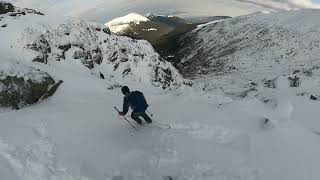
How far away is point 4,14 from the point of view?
29.2 metres

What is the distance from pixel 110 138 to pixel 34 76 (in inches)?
248

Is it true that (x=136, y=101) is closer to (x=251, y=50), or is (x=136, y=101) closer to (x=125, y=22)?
(x=251, y=50)

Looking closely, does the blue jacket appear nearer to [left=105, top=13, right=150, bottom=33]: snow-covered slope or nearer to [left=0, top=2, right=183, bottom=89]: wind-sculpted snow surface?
[left=0, top=2, right=183, bottom=89]: wind-sculpted snow surface

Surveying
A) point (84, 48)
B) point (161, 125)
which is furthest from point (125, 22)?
point (161, 125)

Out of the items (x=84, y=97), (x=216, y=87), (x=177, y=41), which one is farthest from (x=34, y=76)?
(x=177, y=41)

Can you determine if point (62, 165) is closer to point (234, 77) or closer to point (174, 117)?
point (174, 117)

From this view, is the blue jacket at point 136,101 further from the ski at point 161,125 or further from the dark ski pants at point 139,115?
the ski at point 161,125

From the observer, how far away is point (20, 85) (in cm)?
1959

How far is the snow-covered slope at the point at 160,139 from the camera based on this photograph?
12.8m

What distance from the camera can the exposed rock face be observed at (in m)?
19.1

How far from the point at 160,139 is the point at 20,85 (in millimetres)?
7369

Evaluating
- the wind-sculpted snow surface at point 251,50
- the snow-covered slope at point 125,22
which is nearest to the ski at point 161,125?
the wind-sculpted snow surface at point 251,50

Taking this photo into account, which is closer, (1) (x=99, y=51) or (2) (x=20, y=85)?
(2) (x=20, y=85)

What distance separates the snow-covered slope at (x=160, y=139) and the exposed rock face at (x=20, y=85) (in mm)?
725
